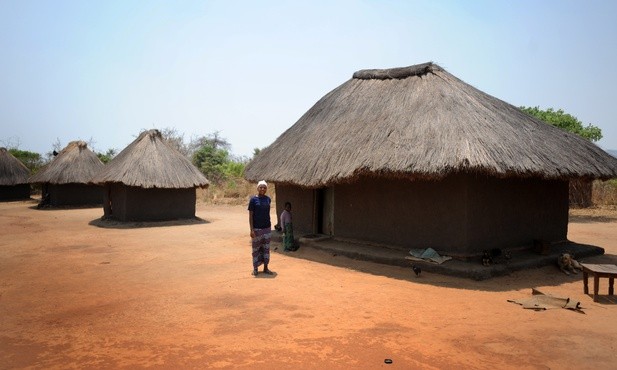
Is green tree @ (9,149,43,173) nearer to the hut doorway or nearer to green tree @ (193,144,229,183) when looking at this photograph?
green tree @ (193,144,229,183)

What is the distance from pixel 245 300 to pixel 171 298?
104 cm

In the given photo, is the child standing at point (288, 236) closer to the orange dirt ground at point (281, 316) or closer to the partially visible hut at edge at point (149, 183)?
the orange dirt ground at point (281, 316)

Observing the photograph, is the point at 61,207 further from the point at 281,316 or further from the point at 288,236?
the point at 281,316

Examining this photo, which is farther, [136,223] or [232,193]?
[232,193]

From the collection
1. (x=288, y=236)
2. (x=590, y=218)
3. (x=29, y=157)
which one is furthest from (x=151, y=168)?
(x=29, y=157)

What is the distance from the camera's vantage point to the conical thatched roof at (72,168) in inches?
795

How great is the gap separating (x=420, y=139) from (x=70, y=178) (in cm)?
1822

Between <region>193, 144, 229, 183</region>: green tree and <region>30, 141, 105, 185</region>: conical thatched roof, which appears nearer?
<region>30, 141, 105, 185</region>: conical thatched roof

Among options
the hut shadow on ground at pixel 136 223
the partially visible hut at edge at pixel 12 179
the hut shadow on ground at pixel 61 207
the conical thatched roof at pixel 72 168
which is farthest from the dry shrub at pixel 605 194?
the partially visible hut at edge at pixel 12 179

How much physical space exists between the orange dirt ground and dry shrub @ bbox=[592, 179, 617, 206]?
14.3m

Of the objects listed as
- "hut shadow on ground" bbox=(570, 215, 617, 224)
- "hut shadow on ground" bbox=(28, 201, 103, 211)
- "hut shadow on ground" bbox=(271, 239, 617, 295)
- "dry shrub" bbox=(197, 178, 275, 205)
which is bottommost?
"hut shadow on ground" bbox=(271, 239, 617, 295)

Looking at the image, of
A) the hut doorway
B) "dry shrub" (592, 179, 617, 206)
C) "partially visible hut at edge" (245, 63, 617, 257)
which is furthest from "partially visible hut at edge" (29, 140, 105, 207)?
"dry shrub" (592, 179, 617, 206)

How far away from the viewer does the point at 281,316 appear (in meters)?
5.09

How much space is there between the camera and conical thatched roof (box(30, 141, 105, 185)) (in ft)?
66.2
